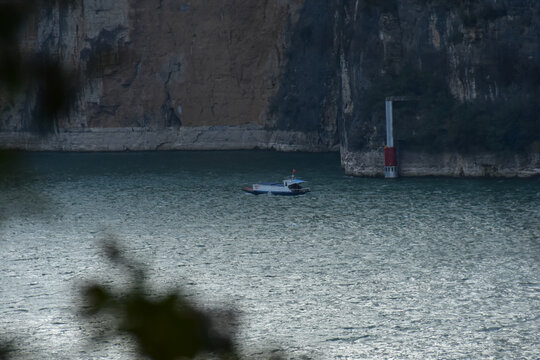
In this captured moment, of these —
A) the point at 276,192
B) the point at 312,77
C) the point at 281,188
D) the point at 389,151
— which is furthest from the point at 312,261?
the point at 312,77

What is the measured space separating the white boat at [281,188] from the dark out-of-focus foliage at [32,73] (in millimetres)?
40746

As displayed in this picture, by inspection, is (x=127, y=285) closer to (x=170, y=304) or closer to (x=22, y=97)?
(x=170, y=304)

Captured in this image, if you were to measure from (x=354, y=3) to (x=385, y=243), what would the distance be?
2687cm

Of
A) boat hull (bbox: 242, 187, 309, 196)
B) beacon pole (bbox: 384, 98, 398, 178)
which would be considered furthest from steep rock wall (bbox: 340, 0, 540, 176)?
boat hull (bbox: 242, 187, 309, 196)

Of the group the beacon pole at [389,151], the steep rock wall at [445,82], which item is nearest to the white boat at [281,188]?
the beacon pole at [389,151]

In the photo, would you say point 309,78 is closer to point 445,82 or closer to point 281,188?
point 445,82

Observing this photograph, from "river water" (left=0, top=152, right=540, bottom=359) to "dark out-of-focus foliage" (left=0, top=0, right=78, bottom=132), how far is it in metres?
0.16

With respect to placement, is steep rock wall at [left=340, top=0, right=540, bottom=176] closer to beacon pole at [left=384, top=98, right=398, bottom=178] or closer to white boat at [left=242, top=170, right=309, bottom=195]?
beacon pole at [left=384, top=98, right=398, bottom=178]

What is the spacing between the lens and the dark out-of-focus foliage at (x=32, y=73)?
2.17m

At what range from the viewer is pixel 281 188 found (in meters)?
43.8

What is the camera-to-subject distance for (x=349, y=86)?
52.1m

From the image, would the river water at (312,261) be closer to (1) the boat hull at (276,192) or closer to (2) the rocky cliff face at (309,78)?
(1) the boat hull at (276,192)

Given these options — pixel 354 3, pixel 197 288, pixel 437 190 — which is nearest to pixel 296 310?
pixel 197 288

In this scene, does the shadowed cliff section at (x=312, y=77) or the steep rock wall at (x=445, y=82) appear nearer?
the steep rock wall at (x=445, y=82)
